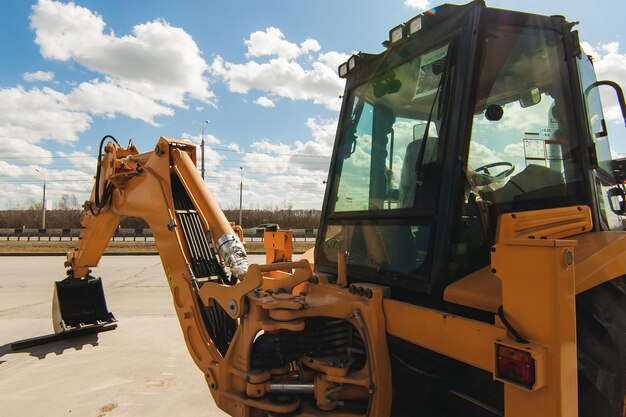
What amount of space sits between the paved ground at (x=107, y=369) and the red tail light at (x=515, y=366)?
2744mm

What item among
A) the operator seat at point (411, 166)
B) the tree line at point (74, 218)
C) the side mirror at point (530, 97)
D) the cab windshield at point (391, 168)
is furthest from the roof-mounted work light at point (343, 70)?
the tree line at point (74, 218)

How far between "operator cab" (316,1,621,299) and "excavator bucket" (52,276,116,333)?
5029 mm

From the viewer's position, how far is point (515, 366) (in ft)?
4.86

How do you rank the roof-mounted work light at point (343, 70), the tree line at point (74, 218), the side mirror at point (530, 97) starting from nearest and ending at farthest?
the side mirror at point (530, 97) → the roof-mounted work light at point (343, 70) → the tree line at point (74, 218)

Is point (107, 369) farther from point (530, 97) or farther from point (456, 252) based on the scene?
point (530, 97)

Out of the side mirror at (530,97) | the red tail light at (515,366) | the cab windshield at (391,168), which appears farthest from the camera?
the side mirror at (530,97)

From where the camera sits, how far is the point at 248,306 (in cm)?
263

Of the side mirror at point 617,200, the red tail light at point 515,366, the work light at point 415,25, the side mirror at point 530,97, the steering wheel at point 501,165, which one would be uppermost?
the work light at point 415,25

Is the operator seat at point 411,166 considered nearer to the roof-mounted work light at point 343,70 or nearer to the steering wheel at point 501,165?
the steering wheel at point 501,165

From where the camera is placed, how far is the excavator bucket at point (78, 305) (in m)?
5.77

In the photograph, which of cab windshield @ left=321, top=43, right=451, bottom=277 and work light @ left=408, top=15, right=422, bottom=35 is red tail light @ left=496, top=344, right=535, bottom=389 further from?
work light @ left=408, top=15, right=422, bottom=35

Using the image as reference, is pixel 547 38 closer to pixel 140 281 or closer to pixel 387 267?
pixel 387 267

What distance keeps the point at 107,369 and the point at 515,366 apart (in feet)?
14.4

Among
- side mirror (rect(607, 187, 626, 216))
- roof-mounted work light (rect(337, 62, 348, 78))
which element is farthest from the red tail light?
roof-mounted work light (rect(337, 62, 348, 78))
